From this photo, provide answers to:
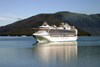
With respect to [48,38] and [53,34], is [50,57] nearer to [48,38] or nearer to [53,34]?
[48,38]

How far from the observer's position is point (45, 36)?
2931 inches

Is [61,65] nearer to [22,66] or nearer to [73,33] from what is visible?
[22,66]

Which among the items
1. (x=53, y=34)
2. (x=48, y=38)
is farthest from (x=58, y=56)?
(x=53, y=34)

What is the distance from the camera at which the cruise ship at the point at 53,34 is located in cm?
7404

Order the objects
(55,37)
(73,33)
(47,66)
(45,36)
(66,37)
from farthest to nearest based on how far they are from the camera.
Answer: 1. (73,33)
2. (66,37)
3. (55,37)
4. (45,36)
5. (47,66)

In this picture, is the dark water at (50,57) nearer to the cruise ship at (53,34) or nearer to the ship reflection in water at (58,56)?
the ship reflection in water at (58,56)

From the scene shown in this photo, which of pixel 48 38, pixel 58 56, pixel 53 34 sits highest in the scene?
pixel 53 34

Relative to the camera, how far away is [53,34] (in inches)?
3196

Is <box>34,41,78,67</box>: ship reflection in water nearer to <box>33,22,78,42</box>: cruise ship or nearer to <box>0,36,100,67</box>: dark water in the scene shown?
<box>0,36,100,67</box>: dark water

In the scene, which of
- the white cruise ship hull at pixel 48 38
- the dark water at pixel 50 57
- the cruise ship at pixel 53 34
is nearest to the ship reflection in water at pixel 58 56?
the dark water at pixel 50 57

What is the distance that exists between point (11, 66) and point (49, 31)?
5411cm

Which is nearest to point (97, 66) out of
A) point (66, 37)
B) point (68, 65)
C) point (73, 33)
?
point (68, 65)

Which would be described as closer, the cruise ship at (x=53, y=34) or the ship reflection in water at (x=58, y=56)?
the ship reflection in water at (x=58, y=56)

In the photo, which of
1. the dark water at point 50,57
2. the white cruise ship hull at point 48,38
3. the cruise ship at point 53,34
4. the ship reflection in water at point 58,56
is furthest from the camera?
the cruise ship at point 53,34
